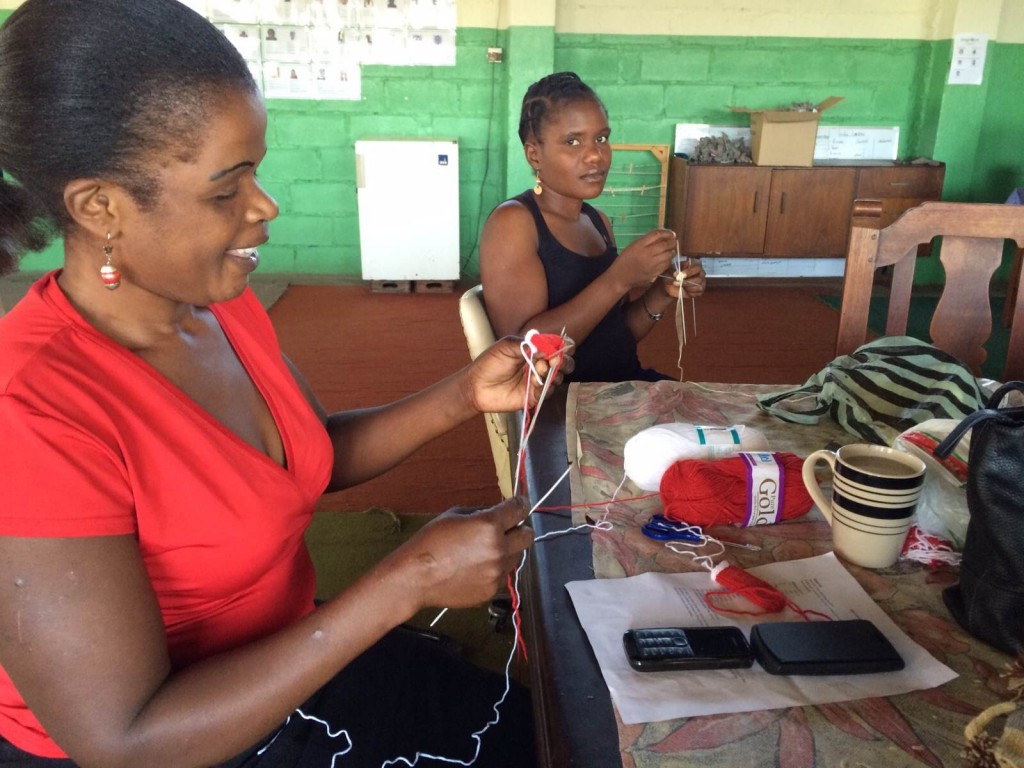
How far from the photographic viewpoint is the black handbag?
0.75m

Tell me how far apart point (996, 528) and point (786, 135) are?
16.1ft

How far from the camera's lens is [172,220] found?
87 centimetres

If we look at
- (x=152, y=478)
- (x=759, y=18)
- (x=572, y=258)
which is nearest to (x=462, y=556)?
(x=152, y=478)

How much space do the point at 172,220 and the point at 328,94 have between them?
5.01m

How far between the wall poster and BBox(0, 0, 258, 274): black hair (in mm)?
4888

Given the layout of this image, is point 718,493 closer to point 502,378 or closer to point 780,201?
point 502,378

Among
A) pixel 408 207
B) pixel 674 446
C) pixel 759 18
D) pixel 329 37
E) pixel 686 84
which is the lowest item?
pixel 408 207

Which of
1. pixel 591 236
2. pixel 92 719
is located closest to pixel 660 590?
pixel 92 719

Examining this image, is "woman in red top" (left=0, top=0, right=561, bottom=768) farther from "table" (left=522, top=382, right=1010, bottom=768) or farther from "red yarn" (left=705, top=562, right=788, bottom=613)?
"red yarn" (left=705, top=562, right=788, bottom=613)

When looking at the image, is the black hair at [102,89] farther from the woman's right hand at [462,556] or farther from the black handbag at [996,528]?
the black handbag at [996,528]

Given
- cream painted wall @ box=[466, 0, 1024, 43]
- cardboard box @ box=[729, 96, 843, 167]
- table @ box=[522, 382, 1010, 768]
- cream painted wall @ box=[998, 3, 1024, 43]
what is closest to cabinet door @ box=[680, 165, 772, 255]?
cardboard box @ box=[729, 96, 843, 167]

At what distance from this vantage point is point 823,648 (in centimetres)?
77

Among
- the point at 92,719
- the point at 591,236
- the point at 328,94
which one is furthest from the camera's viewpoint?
the point at 328,94

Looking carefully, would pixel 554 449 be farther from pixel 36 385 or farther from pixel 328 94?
pixel 328 94
